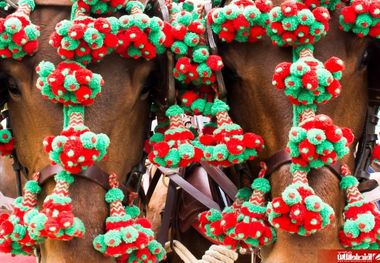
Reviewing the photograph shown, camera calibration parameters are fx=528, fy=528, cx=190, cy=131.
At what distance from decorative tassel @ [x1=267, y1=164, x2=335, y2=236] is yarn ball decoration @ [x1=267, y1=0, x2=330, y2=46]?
51 cm

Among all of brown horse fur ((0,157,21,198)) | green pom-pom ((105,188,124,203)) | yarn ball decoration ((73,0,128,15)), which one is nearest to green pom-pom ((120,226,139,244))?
green pom-pom ((105,188,124,203))

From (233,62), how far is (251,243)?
0.71 m

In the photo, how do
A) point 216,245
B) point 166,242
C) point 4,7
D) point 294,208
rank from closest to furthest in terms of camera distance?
point 294,208
point 4,7
point 216,245
point 166,242

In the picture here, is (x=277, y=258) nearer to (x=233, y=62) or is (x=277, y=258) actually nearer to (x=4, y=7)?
(x=233, y=62)

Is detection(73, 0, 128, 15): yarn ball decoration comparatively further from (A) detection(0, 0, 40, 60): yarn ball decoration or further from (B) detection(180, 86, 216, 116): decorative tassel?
(B) detection(180, 86, 216, 116): decorative tassel

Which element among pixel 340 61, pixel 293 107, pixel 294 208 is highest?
pixel 340 61

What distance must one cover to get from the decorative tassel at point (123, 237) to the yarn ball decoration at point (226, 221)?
257 mm

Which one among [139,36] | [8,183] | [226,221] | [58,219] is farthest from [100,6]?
[8,183]

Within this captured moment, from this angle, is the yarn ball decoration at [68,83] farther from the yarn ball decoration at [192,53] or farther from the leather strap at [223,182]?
the leather strap at [223,182]

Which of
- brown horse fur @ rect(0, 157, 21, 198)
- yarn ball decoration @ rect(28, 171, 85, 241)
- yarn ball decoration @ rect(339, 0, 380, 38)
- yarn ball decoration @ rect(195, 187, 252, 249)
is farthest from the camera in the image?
brown horse fur @ rect(0, 157, 21, 198)

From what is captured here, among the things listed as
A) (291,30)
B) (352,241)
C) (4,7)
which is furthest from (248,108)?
(4,7)

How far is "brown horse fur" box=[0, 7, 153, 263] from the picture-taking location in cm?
184

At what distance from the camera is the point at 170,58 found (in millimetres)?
2131

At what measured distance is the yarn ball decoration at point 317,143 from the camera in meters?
1.76
